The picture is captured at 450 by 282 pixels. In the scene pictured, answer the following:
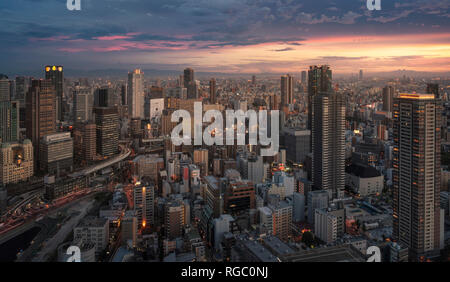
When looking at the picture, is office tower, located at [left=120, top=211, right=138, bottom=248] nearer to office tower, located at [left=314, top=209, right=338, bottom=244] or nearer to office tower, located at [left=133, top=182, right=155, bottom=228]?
office tower, located at [left=133, top=182, right=155, bottom=228]

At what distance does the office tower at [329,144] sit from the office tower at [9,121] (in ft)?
23.8

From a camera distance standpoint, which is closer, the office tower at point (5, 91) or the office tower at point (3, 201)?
the office tower at point (3, 201)

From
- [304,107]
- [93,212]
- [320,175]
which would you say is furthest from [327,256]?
[304,107]

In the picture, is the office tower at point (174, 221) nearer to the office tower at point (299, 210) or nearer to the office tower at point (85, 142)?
the office tower at point (299, 210)

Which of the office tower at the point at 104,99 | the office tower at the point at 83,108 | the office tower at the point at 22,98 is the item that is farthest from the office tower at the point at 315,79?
the office tower at the point at 22,98

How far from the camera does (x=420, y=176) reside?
444 centimetres

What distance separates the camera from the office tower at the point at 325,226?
15.4ft

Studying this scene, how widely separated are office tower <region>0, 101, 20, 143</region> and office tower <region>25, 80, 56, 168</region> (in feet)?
0.88

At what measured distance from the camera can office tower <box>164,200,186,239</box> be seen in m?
4.88

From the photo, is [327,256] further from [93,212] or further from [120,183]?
[120,183]

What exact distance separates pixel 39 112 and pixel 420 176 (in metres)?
9.05

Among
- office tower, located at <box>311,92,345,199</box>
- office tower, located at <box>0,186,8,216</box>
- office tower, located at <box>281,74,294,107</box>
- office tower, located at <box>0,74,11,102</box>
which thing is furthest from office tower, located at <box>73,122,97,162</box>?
office tower, located at <box>281,74,294,107</box>

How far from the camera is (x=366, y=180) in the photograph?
7.27m

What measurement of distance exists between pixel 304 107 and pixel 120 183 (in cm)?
773
